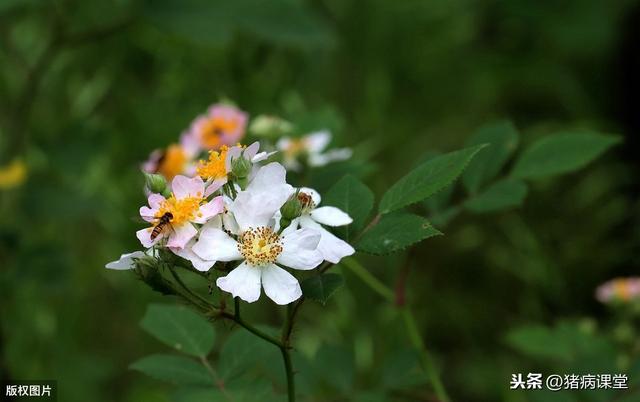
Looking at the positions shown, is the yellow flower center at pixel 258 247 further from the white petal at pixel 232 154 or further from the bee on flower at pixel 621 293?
the bee on flower at pixel 621 293

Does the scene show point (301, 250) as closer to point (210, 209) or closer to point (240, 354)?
point (210, 209)

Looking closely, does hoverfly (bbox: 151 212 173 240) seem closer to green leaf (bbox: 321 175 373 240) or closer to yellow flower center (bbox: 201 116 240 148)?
green leaf (bbox: 321 175 373 240)

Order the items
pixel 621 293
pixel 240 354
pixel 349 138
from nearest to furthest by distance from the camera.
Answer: pixel 240 354 → pixel 621 293 → pixel 349 138

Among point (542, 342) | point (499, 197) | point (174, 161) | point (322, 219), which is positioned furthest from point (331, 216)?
point (542, 342)

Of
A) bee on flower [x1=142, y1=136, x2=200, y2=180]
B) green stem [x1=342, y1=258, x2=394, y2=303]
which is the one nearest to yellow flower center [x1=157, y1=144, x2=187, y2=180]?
bee on flower [x1=142, y1=136, x2=200, y2=180]

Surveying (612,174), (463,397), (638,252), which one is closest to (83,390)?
(463,397)

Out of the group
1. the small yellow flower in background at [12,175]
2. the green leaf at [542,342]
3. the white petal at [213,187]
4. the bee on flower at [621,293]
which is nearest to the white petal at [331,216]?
the white petal at [213,187]
